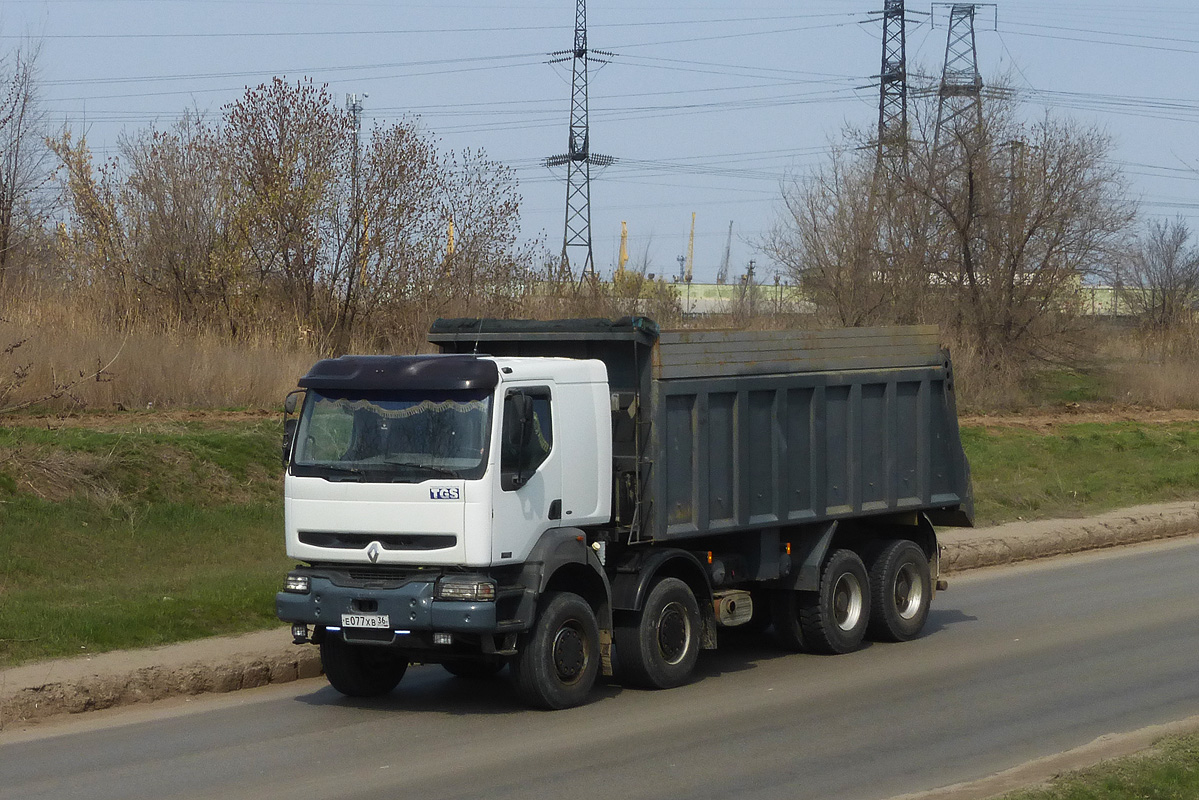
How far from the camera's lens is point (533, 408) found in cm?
991

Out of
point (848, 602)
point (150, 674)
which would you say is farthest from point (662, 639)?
point (150, 674)

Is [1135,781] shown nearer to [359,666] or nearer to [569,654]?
[569,654]

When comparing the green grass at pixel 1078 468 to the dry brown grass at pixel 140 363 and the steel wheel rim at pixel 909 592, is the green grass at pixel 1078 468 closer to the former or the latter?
the steel wheel rim at pixel 909 592

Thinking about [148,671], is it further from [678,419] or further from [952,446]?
[952,446]

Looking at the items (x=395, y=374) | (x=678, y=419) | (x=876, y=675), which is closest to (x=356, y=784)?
(x=395, y=374)

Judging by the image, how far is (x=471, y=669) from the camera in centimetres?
1142

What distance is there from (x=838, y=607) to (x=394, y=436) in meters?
4.89

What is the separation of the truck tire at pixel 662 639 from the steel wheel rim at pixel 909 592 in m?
2.87

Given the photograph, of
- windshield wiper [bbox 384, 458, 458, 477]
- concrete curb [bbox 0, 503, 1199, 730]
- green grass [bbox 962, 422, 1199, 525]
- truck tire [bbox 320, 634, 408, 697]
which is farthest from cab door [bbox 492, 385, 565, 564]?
green grass [bbox 962, 422, 1199, 525]

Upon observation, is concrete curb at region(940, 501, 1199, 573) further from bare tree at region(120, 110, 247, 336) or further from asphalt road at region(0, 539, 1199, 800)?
bare tree at region(120, 110, 247, 336)

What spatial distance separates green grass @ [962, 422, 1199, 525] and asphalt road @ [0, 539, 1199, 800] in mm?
9926

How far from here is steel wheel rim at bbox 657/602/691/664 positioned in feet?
35.8

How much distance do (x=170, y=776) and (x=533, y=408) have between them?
3.41 meters

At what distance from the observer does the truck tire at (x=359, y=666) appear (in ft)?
34.3
